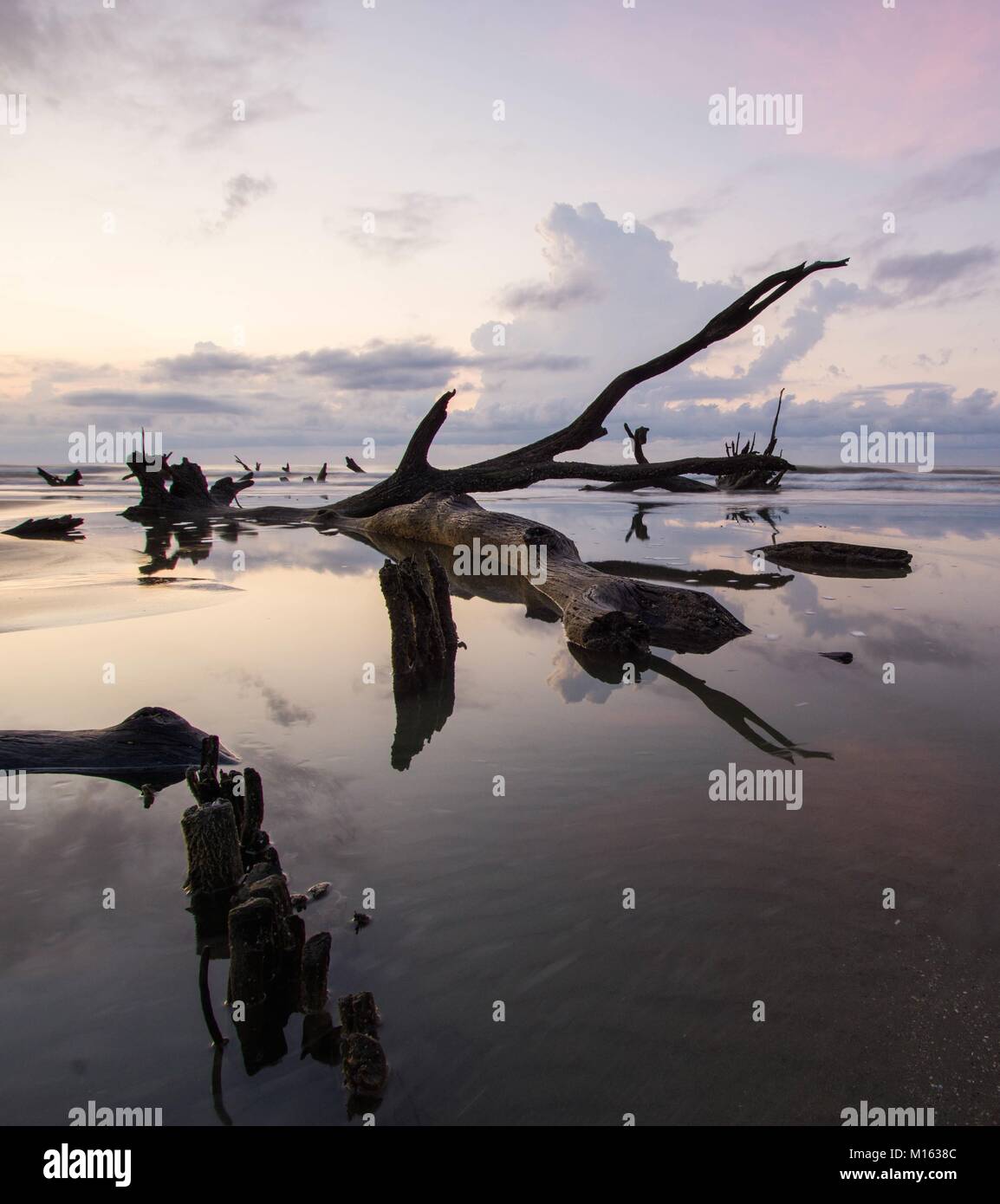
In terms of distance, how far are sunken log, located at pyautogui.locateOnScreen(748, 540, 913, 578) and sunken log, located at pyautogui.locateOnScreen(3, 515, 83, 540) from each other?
16.0m

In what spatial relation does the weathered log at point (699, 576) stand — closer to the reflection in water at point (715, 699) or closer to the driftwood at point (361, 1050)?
the reflection in water at point (715, 699)

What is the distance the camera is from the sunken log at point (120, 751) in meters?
4.75

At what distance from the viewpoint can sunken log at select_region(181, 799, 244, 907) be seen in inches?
134

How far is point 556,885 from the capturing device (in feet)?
11.5

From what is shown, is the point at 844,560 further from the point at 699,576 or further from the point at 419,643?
the point at 419,643

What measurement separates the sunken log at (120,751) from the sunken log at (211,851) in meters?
1.40

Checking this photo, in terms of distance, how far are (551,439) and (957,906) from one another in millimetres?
14594

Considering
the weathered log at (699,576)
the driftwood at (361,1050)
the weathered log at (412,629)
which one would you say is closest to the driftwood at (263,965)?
the driftwood at (361,1050)

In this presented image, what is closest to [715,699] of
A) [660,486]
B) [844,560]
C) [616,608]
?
[616,608]

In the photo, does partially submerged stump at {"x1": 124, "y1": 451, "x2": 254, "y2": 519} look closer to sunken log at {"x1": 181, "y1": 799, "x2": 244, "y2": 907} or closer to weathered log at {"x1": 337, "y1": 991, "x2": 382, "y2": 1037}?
sunken log at {"x1": 181, "y1": 799, "x2": 244, "y2": 907}

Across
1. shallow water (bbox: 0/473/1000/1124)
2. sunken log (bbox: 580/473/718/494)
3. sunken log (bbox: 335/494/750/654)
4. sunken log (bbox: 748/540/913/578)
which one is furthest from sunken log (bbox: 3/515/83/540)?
sunken log (bbox: 748/540/913/578)

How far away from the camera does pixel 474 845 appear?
3871 millimetres
